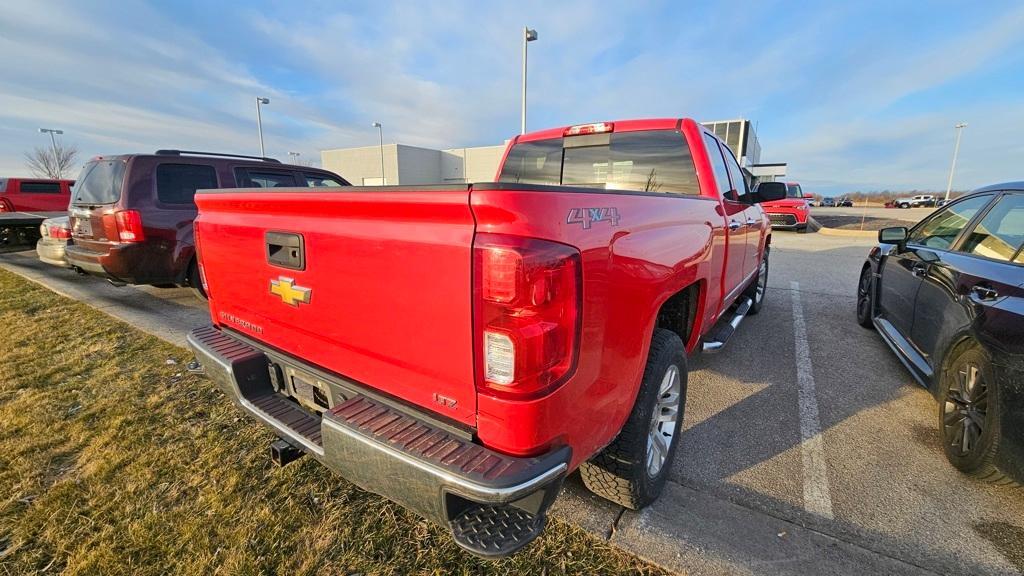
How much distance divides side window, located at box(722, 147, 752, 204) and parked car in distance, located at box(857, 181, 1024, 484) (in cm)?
137

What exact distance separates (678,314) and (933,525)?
154 centimetres

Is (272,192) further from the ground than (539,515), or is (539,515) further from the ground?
(272,192)

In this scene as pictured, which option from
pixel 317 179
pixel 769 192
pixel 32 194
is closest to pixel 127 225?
pixel 317 179

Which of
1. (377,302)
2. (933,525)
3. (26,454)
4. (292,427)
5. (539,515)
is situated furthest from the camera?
(26,454)

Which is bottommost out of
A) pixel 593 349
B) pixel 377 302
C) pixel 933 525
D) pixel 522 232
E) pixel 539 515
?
pixel 933 525

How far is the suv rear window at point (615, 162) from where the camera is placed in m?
3.40

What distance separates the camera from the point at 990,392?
2.32m

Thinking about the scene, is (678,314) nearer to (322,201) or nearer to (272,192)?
(322,201)

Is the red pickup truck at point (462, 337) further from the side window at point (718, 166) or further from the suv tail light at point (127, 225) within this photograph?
the suv tail light at point (127, 225)

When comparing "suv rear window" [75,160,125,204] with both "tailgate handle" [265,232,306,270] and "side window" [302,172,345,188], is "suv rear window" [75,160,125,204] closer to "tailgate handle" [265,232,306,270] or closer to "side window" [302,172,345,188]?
"side window" [302,172,345,188]

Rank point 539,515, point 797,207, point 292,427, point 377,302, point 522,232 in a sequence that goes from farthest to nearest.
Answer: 1. point 797,207
2. point 292,427
3. point 377,302
4. point 539,515
5. point 522,232

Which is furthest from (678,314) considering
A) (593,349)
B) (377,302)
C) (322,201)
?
(322,201)

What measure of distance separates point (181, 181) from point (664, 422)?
622 centimetres

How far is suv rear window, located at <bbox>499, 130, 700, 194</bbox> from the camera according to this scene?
3.40 meters
